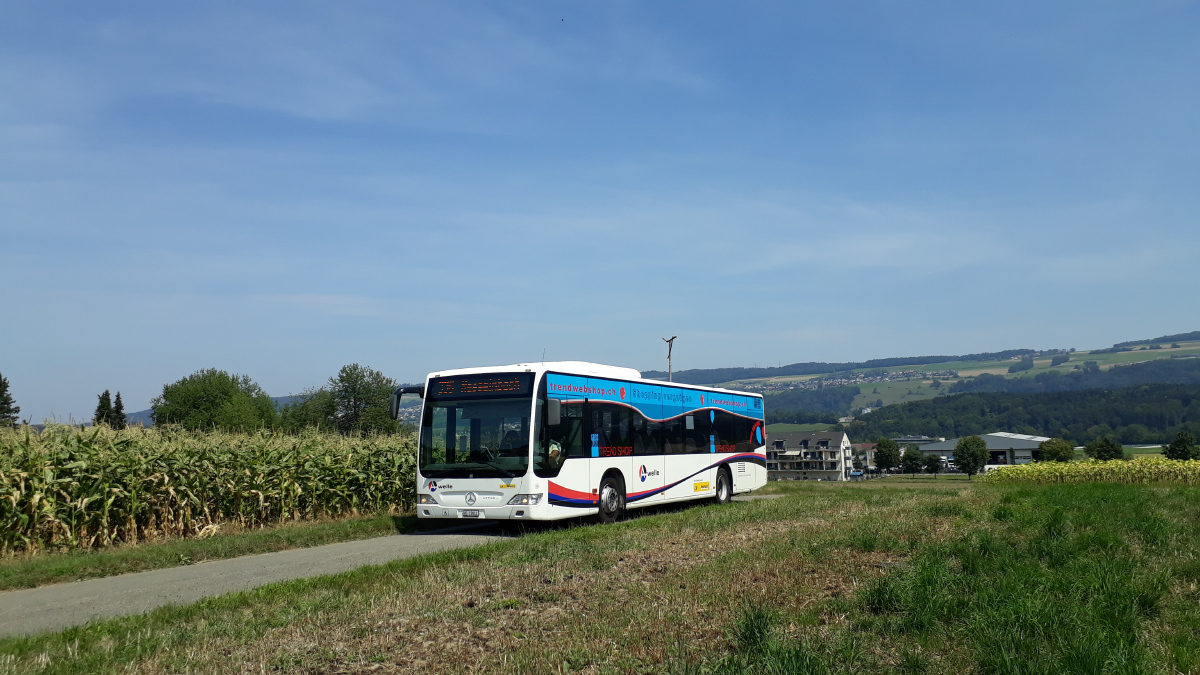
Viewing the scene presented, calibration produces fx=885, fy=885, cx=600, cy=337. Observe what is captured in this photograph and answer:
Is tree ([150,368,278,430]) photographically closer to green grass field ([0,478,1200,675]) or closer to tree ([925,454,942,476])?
green grass field ([0,478,1200,675])

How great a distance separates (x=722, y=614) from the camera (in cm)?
709

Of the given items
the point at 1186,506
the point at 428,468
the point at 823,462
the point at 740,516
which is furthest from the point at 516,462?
the point at 823,462

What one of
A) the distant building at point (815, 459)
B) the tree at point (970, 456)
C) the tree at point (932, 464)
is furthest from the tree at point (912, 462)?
the tree at point (970, 456)

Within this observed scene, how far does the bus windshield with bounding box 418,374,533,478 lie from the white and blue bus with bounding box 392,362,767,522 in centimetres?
2

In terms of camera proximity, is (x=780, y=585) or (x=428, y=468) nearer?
(x=780, y=585)

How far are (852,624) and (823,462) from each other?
561ft

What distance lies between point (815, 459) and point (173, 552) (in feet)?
549

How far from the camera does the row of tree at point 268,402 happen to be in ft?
224

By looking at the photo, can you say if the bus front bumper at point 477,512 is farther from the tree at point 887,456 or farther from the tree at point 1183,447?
the tree at point 887,456

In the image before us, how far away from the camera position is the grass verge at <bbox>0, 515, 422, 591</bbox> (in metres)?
11.7

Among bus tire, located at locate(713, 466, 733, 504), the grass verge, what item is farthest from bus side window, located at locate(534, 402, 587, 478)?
bus tire, located at locate(713, 466, 733, 504)

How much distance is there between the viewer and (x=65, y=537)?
13852 mm

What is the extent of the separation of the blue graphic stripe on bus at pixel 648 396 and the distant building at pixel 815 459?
474 feet

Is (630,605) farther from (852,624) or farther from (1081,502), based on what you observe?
(1081,502)
